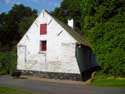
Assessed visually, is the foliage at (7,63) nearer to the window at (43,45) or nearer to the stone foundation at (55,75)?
the stone foundation at (55,75)

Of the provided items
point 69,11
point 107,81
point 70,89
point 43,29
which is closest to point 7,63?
point 43,29

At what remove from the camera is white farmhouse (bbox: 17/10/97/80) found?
34.3m

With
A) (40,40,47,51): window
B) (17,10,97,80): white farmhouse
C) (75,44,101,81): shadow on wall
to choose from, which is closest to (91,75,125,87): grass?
(17,10,97,80): white farmhouse

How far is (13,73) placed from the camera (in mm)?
37406

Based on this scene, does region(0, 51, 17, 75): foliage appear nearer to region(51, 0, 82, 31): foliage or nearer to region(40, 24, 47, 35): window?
region(40, 24, 47, 35): window

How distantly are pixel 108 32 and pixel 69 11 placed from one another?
34.9m

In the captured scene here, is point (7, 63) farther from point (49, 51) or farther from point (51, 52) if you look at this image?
point (51, 52)

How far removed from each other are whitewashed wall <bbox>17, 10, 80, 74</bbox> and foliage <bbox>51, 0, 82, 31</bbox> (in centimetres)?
2621

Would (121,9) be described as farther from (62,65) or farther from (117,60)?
(62,65)

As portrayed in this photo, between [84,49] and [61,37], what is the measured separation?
4.75 m

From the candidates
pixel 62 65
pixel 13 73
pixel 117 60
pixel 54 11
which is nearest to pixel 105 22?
pixel 117 60

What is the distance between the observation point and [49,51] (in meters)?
36.1

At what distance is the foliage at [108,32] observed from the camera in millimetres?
30688

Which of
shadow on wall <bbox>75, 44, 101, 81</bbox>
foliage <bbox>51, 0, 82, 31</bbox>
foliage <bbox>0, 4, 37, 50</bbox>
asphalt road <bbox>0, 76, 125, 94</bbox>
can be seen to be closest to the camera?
asphalt road <bbox>0, 76, 125, 94</bbox>
